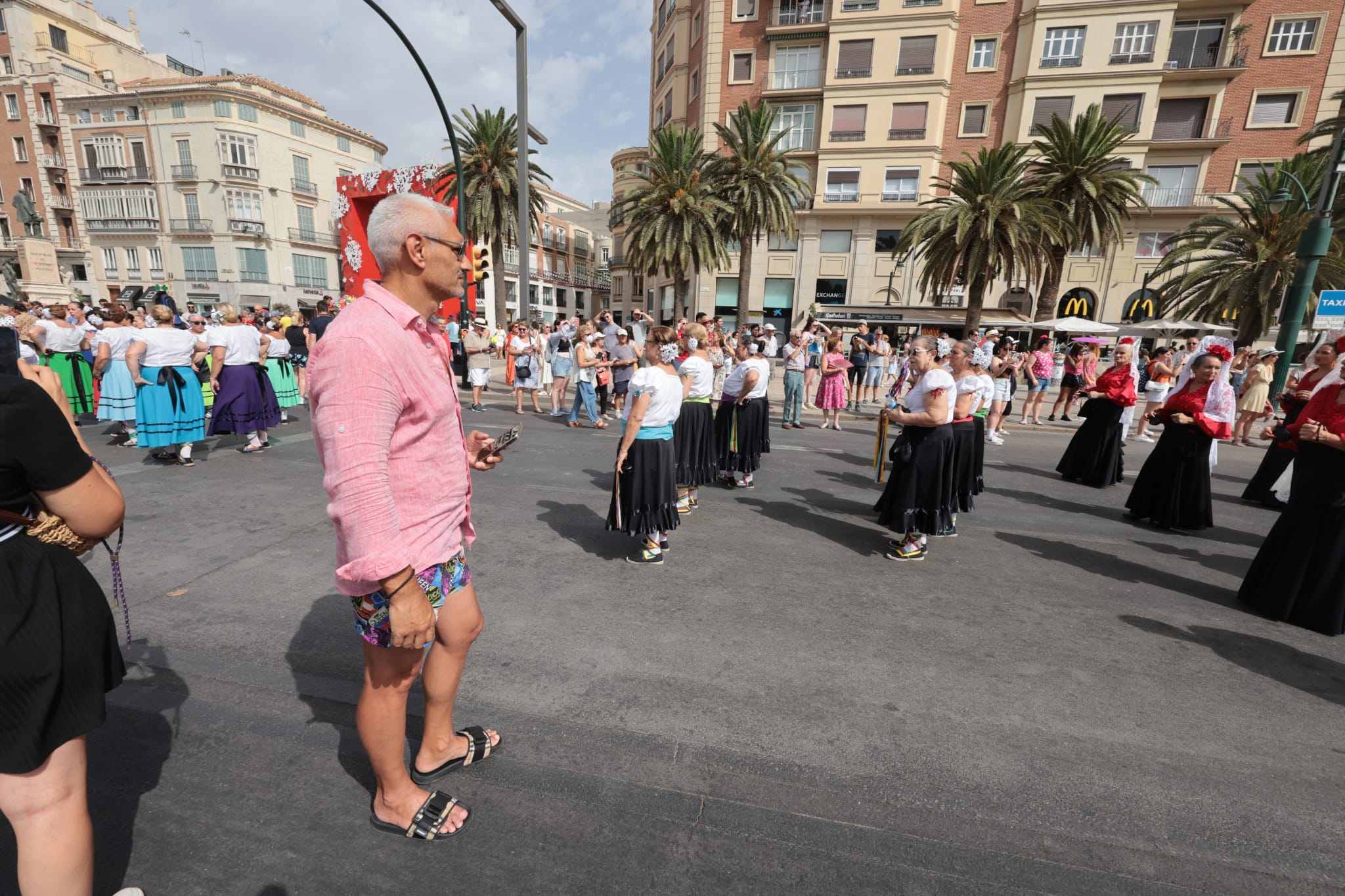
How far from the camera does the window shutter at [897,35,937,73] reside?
31.1 meters

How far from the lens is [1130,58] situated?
29109 millimetres

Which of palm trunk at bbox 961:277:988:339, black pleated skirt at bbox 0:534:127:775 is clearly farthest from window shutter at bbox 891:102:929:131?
black pleated skirt at bbox 0:534:127:775

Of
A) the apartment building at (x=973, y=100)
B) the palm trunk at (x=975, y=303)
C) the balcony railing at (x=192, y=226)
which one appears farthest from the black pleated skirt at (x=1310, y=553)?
the balcony railing at (x=192, y=226)

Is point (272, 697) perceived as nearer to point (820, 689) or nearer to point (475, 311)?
point (820, 689)

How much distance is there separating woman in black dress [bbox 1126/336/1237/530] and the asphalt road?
4.39 feet

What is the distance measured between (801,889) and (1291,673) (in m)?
3.57

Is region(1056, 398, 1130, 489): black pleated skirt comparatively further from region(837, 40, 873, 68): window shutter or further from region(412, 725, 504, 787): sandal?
region(837, 40, 873, 68): window shutter

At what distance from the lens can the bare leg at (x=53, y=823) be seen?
1454mm

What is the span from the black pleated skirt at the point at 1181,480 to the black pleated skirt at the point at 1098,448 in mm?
1496

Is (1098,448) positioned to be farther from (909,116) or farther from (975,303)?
(909,116)

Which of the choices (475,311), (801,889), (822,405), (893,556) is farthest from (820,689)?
(475,311)

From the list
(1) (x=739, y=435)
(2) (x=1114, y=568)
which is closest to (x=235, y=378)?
(1) (x=739, y=435)

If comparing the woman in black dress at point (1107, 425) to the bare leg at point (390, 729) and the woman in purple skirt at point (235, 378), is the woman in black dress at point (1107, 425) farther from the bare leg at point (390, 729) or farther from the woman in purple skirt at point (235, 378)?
the woman in purple skirt at point (235, 378)

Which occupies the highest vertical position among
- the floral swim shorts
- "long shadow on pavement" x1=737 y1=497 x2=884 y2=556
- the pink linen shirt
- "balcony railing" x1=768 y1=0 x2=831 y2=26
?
"balcony railing" x1=768 y1=0 x2=831 y2=26
